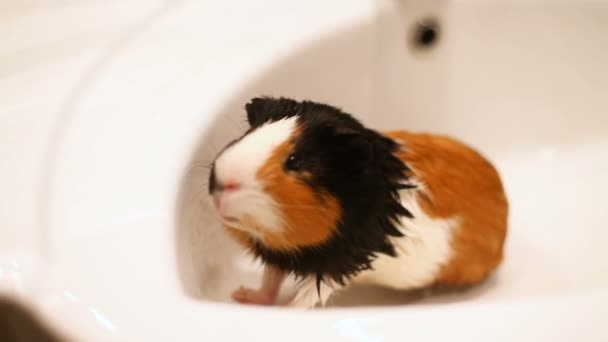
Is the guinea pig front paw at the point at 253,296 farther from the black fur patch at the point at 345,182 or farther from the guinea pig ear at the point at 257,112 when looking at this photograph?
the guinea pig ear at the point at 257,112

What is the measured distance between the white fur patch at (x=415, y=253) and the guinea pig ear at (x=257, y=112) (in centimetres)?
18

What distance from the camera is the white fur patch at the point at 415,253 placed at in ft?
1.95

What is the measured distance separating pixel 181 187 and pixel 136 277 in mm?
110

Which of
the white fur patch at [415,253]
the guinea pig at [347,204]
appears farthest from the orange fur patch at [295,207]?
the white fur patch at [415,253]

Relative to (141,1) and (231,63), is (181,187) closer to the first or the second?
(231,63)

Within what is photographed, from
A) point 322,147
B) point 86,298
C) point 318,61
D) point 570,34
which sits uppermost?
point 570,34

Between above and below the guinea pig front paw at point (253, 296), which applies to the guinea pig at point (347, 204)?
above

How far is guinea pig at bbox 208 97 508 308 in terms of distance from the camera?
1.47 ft

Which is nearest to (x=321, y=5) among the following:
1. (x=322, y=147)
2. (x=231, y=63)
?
(x=231, y=63)

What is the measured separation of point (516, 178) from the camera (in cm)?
99

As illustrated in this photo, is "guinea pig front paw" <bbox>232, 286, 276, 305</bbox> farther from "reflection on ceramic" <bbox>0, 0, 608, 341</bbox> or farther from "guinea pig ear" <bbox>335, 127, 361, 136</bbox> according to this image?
"guinea pig ear" <bbox>335, 127, 361, 136</bbox>

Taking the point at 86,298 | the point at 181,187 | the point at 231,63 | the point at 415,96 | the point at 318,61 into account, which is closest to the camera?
the point at 86,298

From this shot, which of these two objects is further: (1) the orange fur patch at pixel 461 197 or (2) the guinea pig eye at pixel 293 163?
(1) the orange fur patch at pixel 461 197

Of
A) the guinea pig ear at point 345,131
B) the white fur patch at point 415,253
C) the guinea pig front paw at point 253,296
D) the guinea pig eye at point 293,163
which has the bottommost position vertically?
the guinea pig front paw at point 253,296
